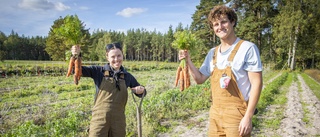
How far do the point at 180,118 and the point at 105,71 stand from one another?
457 centimetres

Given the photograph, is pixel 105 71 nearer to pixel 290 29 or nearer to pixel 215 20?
pixel 215 20

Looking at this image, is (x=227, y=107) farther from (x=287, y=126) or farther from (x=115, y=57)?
(x=287, y=126)

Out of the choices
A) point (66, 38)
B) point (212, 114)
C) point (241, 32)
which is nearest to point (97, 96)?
point (66, 38)

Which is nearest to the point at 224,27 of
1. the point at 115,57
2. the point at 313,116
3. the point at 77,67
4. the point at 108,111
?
the point at 115,57

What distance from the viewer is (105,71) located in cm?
297

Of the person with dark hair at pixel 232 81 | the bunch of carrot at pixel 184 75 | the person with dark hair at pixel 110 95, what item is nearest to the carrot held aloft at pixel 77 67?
the person with dark hair at pixel 110 95

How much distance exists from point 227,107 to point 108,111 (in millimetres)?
1456

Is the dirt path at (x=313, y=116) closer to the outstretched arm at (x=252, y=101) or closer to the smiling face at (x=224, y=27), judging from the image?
the outstretched arm at (x=252, y=101)

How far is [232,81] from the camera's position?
7.45 ft

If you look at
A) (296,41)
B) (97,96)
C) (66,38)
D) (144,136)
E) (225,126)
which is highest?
(296,41)

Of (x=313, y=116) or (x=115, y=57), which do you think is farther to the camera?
(x=313, y=116)

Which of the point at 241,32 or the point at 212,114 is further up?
the point at 241,32

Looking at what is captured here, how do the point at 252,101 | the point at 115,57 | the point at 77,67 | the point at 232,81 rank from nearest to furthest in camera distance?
the point at 252,101, the point at 232,81, the point at 77,67, the point at 115,57

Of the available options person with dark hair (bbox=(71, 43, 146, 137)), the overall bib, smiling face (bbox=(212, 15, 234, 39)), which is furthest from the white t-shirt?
the overall bib
